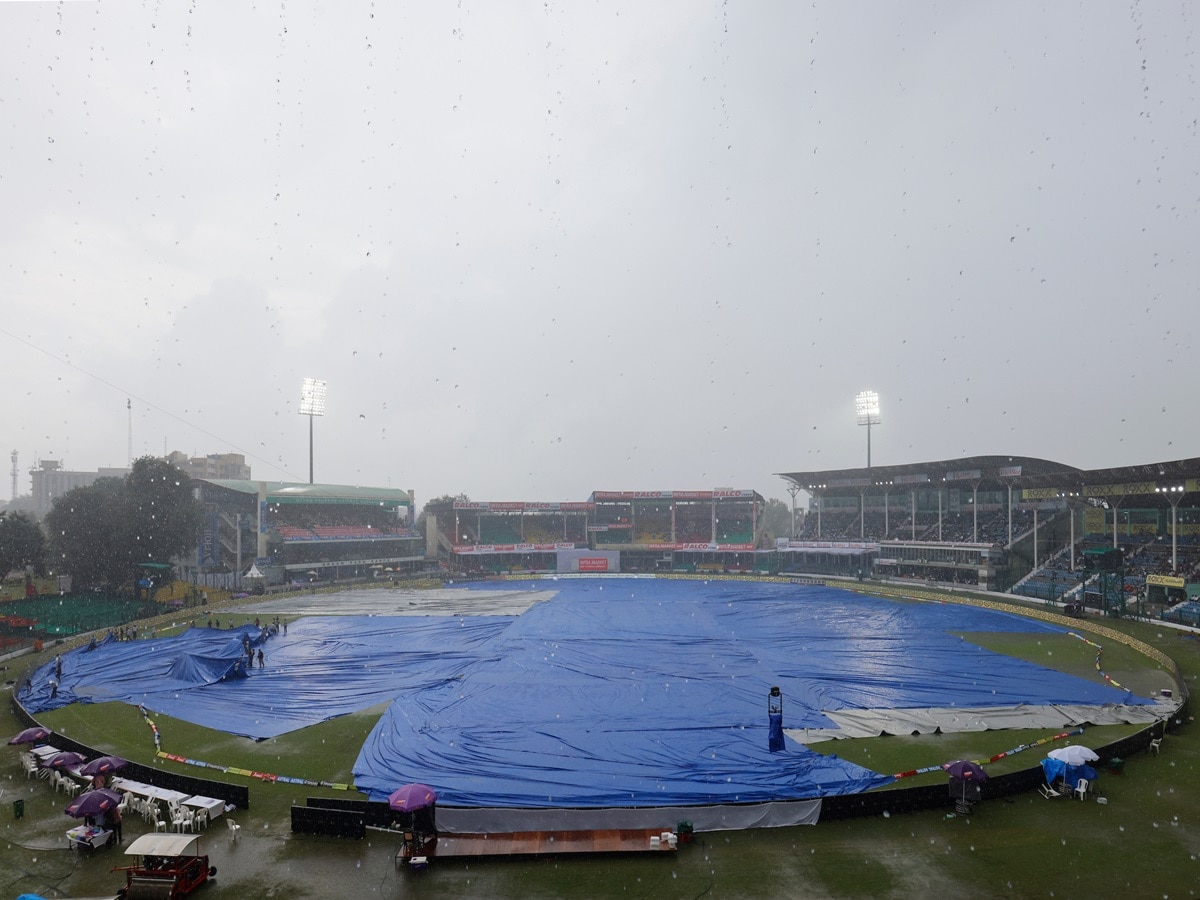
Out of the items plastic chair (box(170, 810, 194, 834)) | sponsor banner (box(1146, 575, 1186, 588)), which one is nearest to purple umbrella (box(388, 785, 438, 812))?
plastic chair (box(170, 810, 194, 834))

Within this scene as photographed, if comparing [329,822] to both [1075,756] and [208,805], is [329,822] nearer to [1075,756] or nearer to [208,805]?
[208,805]

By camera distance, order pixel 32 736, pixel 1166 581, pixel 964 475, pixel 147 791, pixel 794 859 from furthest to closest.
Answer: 1. pixel 964 475
2. pixel 1166 581
3. pixel 32 736
4. pixel 147 791
5. pixel 794 859

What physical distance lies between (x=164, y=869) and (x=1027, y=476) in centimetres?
5882

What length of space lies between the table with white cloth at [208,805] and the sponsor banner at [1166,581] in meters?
49.3

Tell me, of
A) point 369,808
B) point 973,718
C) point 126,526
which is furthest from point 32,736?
point 126,526

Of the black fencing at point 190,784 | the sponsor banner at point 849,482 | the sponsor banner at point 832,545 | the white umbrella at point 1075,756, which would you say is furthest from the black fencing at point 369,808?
the sponsor banner at point 849,482

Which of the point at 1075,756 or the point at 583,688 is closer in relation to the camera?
the point at 1075,756

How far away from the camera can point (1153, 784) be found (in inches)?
618

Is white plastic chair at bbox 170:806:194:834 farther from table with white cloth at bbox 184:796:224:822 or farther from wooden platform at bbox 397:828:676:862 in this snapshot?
wooden platform at bbox 397:828:676:862

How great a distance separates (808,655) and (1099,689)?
36.7 feet

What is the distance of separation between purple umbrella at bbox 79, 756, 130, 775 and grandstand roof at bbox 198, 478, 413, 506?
2135 inches

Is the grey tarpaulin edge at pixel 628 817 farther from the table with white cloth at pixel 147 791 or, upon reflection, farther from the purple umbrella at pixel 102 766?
the purple umbrella at pixel 102 766

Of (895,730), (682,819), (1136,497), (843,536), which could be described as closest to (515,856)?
(682,819)

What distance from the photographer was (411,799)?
13.1 m
